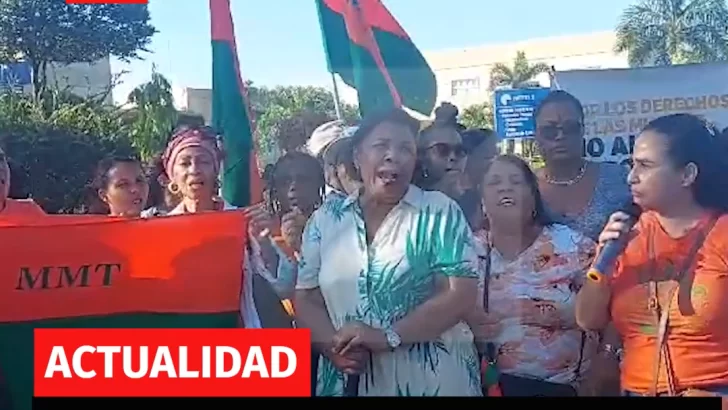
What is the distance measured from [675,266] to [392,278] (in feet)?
2.17

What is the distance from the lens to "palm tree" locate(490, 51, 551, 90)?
216 cm

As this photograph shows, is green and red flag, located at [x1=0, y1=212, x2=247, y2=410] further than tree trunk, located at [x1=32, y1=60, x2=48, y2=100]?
Yes

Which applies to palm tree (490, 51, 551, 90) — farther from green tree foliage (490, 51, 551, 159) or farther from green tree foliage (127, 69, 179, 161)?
green tree foliage (127, 69, 179, 161)

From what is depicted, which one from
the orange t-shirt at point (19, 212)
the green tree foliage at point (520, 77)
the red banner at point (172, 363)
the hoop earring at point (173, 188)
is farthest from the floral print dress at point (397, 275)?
the orange t-shirt at point (19, 212)

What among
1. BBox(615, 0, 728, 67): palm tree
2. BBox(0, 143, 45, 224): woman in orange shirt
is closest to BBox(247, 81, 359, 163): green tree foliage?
BBox(0, 143, 45, 224): woman in orange shirt

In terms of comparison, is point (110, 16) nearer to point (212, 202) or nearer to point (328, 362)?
point (212, 202)

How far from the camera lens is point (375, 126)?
221cm

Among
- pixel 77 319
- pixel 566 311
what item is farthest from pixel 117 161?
pixel 566 311

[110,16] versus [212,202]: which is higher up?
[110,16]

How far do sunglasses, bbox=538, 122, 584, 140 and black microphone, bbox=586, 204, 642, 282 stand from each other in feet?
0.71

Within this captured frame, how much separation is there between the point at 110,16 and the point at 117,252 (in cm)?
56

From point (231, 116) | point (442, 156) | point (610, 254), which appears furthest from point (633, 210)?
point (231, 116)

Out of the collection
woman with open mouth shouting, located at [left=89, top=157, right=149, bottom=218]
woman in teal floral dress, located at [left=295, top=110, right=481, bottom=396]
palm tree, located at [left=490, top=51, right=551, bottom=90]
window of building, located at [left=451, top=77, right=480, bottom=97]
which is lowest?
woman in teal floral dress, located at [left=295, top=110, right=481, bottom=396]

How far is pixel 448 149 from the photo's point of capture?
7.30 ft
